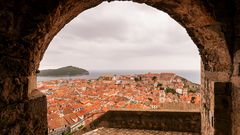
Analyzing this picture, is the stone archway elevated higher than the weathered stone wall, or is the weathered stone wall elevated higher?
the stone archway

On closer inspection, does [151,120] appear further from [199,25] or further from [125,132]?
[199,25]

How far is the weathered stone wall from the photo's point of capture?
588cm

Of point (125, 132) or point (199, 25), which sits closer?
point (199, 25)

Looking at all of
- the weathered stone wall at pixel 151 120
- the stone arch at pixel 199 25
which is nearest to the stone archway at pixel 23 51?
the stone arch at pixel 199 25

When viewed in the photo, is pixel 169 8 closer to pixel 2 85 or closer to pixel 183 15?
pixel 183 15

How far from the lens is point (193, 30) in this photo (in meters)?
3.19

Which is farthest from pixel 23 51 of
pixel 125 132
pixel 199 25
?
pixel 125 132

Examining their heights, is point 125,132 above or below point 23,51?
below

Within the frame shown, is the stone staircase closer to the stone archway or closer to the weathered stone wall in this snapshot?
the weathered stone wall

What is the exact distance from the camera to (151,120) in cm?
614

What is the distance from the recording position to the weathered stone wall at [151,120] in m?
5.88

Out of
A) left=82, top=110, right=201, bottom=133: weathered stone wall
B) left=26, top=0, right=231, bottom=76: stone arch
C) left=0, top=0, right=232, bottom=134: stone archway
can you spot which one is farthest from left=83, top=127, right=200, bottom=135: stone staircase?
left=0, top=0, right=232, bottom=134: stone archway

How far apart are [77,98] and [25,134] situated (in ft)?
109

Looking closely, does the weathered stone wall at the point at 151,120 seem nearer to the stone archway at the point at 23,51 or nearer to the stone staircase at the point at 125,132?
the stone staircase at the point at 125,132
